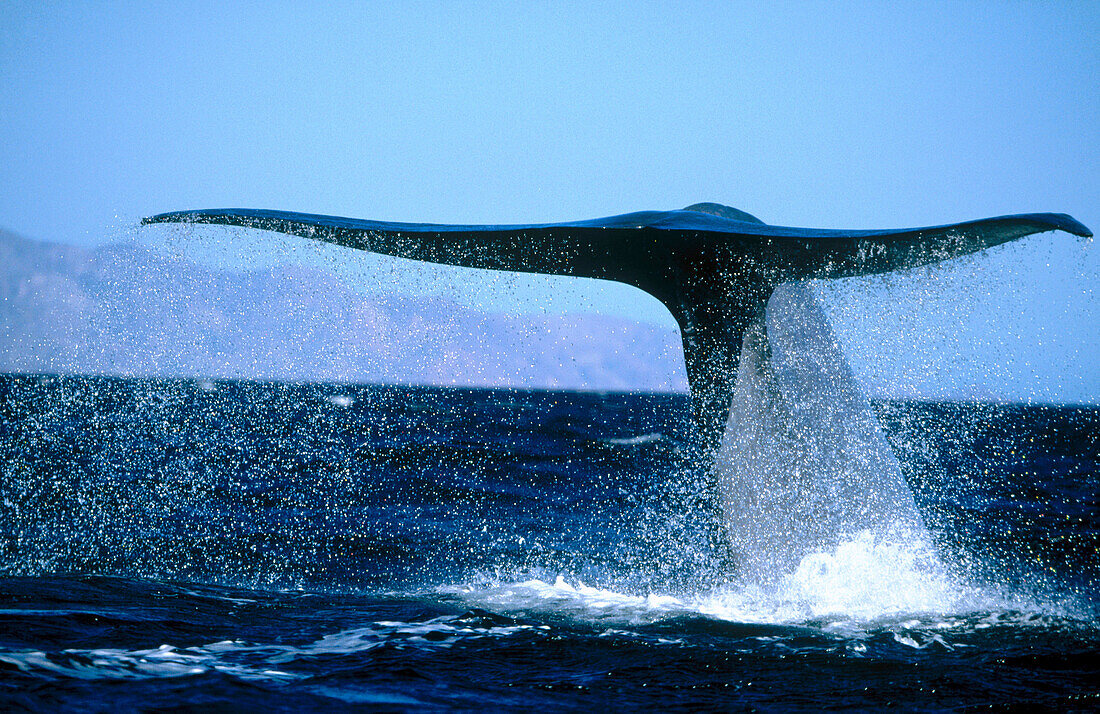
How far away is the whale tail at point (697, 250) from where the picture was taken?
434 centimetres

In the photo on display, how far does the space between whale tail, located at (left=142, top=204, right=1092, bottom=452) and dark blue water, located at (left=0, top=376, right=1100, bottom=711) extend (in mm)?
1039

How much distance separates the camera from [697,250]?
5328 millimetres

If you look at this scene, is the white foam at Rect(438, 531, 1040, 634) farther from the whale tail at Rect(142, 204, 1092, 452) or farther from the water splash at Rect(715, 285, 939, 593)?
the whale tail at Rect(142, 204, 1092, 452)

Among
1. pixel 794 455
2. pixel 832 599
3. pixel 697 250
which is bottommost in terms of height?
pixel 832 599

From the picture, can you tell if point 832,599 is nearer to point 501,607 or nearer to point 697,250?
point 501,607

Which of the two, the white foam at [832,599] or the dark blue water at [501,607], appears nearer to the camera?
the dark blue water at [501,607]

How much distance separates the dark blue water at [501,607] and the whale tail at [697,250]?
3.41ft

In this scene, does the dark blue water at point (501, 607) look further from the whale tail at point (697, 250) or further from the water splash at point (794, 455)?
the whale tail at point (697, 250)

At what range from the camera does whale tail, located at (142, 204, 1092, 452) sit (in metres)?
4.34

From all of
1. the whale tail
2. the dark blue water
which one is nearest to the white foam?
the dark blue water

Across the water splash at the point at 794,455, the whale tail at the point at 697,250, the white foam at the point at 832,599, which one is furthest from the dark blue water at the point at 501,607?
the whale tail at the point at 697,250

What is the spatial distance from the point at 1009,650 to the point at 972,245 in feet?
8.64

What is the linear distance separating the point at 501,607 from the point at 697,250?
313 centimetres

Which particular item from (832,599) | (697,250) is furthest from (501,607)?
(697,250)
